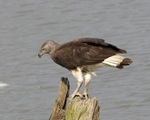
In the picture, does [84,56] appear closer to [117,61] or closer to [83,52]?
[83,52]

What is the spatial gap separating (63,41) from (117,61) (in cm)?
966

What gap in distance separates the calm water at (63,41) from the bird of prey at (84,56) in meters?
4.44

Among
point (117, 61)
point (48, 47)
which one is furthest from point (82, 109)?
point (48, 47)

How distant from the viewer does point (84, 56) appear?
12688 mm

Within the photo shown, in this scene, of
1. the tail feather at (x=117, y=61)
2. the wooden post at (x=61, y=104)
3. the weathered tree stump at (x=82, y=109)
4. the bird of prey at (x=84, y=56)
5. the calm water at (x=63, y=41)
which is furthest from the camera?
the calm water at (x=63, y=41)

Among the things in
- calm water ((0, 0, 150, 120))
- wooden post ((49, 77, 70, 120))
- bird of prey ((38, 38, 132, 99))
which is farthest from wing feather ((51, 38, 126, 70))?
calm water ((0, 0, 150, 120))

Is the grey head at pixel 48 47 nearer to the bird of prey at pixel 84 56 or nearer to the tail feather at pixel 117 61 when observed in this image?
the bird of prey at pixel 84 56

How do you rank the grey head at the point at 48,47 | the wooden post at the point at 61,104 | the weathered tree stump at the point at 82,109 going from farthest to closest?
the grey head at the point at 48,47
the wooden post at the point at 61,104
the weathered tree stump at the point at 82,109

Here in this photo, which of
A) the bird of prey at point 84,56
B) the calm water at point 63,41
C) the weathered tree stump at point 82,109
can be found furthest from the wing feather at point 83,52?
the calm water at point 63,41

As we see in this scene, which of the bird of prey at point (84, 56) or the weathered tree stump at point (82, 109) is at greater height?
the bird of prey at point (84, 56)

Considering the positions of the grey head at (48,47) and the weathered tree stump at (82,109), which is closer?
the weathered tree stump at (82,109)

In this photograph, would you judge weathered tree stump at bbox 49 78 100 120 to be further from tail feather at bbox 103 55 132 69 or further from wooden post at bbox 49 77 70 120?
tail feather at bbox 103 55 132 69

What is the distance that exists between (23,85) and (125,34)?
380 centimetres

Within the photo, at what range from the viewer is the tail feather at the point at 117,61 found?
12188 millimetres
